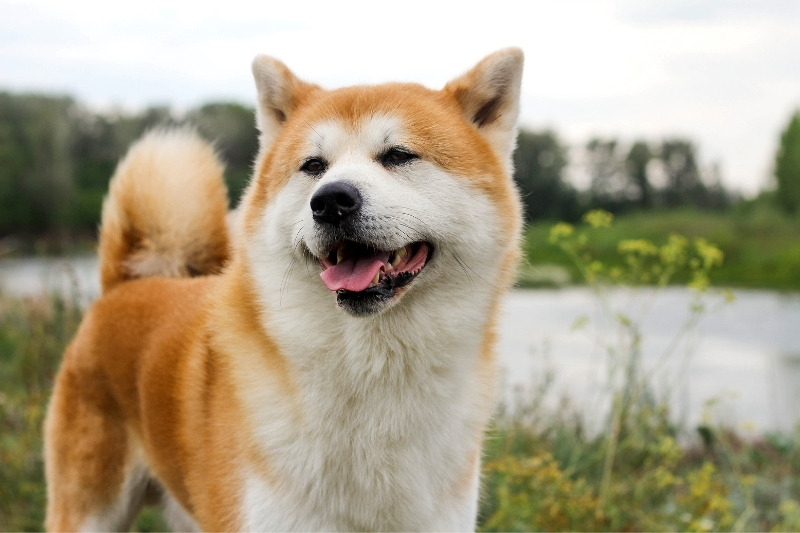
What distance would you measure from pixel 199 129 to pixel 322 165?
1.68 meters

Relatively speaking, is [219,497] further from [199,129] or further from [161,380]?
[199,129]

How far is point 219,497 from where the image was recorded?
2395 millimetres

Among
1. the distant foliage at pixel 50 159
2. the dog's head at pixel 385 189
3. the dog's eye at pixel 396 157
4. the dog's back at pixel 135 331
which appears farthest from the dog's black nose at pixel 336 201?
the distant foliage at pixel 50 159

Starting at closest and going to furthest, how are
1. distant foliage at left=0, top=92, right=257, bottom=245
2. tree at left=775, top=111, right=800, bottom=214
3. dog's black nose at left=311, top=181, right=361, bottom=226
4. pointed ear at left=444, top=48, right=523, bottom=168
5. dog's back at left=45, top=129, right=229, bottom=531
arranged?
dog's black nose at left=311, top=181, right=361, bottom=226 < pointed ear at left=444, top=48, right=523, bottom=168 < dog's back at left=45, top=129, right=229, bottom=531 < tree at left=775, top=111, right=800, bottom=214 < distant foliage at left=0, top=92, right=257, bottom=245

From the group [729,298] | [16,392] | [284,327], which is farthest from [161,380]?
[16,392]

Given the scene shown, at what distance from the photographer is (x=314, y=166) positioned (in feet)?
7.74

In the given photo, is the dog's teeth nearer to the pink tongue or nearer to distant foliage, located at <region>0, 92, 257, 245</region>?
the pink tongue

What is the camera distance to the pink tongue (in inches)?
82.5

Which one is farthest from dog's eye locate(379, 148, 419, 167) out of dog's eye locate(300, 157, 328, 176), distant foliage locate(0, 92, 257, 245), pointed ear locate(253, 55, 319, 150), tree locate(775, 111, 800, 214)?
distant foliage locate(0, 92, 257, 245)

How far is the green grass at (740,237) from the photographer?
13.4 metres

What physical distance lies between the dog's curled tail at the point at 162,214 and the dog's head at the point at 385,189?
0.78 metres

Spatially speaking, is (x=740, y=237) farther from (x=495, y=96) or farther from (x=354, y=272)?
(x=354, y=272)

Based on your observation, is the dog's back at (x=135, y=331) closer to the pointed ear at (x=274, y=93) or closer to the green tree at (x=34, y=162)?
the pointed ear at (x=274, y=93)

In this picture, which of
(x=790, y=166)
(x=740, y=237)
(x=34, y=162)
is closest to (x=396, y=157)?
(x=740, y=237)
